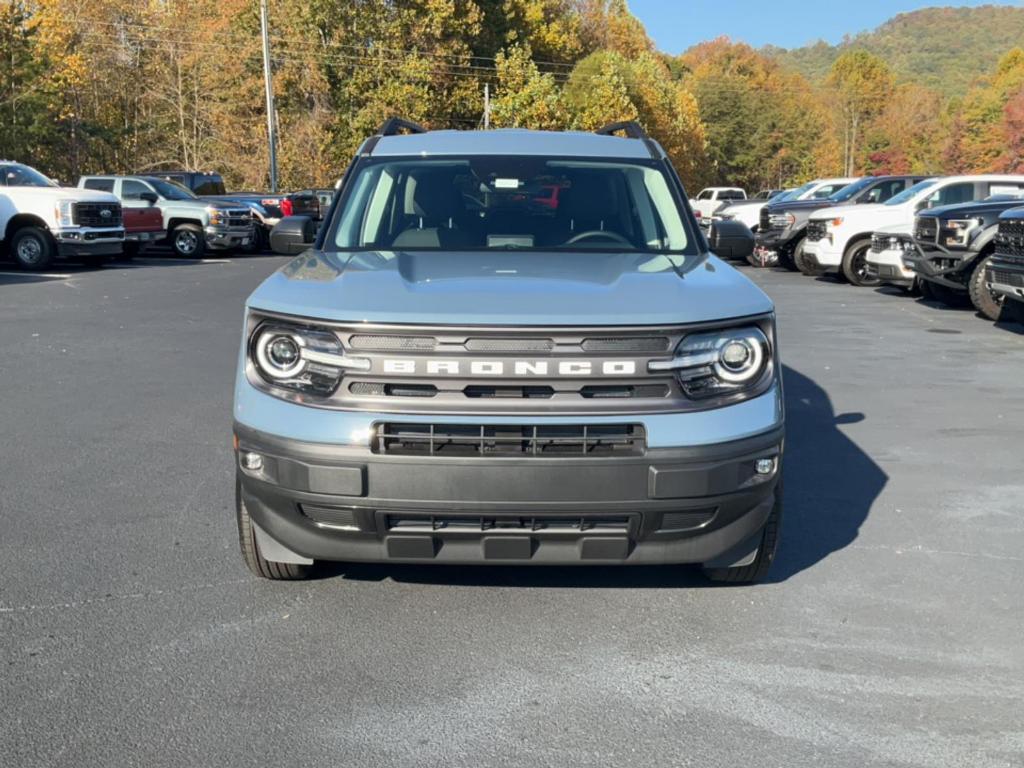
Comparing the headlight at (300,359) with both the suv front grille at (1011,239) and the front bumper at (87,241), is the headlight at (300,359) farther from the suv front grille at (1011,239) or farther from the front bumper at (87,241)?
the front bumper at (87,241)


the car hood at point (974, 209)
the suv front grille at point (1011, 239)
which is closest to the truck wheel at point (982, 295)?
the car hood at point (974, 209)

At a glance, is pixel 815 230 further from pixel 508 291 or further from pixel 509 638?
pixel 509 638

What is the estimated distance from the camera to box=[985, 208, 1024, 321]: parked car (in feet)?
36.2

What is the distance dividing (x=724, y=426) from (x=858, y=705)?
0.96m

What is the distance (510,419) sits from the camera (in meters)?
3.49

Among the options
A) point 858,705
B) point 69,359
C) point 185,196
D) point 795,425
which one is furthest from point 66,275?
point 858,705

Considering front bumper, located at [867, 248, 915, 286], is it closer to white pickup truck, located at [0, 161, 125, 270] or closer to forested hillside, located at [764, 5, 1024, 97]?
white pickup truck, located at [0, 161, 125, 270]

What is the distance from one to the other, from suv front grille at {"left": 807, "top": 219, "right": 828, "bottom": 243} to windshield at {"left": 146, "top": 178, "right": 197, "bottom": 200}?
1380cm

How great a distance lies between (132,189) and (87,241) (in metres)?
4.71

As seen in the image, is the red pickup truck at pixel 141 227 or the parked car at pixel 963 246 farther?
the red pickup truck at pixel 141 227

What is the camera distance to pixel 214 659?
143 inches

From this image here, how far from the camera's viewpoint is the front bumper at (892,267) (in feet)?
52.0

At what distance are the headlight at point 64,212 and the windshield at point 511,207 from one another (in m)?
16.1

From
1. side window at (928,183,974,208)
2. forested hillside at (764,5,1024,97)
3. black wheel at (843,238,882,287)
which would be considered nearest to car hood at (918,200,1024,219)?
side window at (928,183,974,208)
